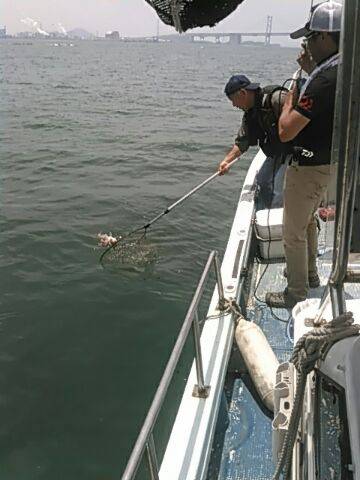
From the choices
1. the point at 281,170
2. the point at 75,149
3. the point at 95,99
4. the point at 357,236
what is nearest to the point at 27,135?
the point at 75,149

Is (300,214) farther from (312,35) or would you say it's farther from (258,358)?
(312,35)

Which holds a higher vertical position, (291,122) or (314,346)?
(291,122)

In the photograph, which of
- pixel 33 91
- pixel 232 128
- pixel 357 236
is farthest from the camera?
pixel 33 91

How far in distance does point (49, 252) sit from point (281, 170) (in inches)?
157

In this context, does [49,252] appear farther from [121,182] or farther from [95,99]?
[95,99]

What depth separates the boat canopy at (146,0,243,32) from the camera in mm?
1886

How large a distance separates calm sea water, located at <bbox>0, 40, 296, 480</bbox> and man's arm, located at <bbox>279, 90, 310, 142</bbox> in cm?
276

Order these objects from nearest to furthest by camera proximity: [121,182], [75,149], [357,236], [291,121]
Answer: [357,236] → [291,121] → [121,182] → [75,149]

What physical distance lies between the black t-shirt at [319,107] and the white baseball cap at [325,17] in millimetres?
253

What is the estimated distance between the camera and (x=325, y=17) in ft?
10.8

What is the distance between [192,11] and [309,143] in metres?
2.18

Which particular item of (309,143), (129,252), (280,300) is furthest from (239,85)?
(129,252)

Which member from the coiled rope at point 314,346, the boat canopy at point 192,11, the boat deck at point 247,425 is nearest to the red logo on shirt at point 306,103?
the boat deck at point 247,425

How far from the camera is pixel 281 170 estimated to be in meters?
7.24
